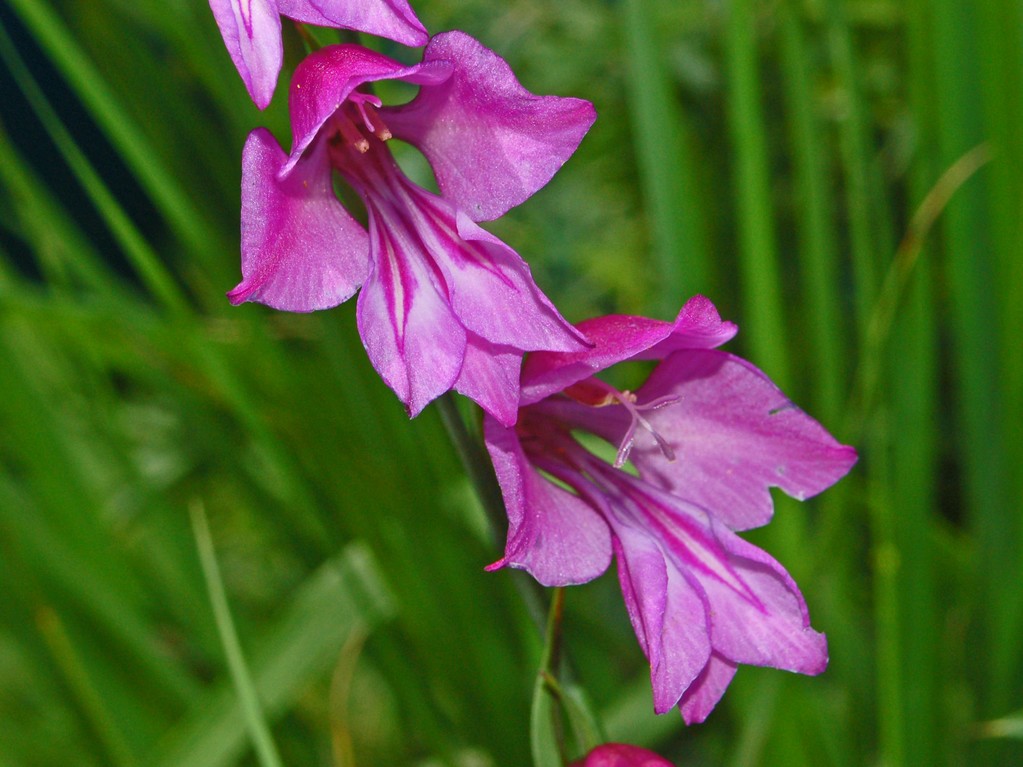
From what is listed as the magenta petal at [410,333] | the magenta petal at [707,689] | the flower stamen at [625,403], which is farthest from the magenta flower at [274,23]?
the magenta petal at [707,689]

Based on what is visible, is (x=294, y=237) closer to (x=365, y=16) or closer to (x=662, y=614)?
(x=365, y=16)

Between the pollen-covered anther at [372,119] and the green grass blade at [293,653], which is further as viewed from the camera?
the green grass blade at [293,653]

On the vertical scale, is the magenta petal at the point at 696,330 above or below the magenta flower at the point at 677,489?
above

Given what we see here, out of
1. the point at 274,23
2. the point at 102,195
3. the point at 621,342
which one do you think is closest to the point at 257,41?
the point at 274,23

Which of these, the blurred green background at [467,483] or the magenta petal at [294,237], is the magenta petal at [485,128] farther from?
the blurred green background at [467,483]

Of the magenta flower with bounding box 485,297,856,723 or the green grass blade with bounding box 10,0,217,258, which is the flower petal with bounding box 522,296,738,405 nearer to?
the magenta flower with bounding box 485,297,856,723

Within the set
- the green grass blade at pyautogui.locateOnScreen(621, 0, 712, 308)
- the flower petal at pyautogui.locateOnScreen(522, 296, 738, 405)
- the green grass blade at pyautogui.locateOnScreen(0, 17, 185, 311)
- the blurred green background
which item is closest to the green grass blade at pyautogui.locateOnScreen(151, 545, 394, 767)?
the blurred green background
